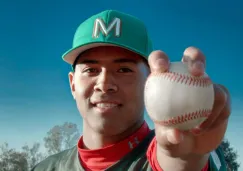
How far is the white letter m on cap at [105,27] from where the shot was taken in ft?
9.35

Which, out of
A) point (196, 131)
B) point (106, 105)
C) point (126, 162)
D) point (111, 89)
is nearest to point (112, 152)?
point (126, 162)

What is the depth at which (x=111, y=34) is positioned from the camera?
2.83 m

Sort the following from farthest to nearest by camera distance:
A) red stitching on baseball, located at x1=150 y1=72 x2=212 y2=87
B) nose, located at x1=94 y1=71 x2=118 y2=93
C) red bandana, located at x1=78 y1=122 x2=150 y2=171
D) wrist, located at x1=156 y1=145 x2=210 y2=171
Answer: red bandana, located at x1=78 y1=122 x2=150 y2=171 → nose, located at x1=94 y1=71 x2=118 y2=93 → wrist, located at x1=156 y1=145 x2=210 y2=171 → red stitching on baseball, located at x1=150 y1=72 x2=212 y2=87

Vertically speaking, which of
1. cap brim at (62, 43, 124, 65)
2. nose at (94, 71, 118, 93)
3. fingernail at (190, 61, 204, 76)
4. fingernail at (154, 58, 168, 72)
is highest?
cap brim at (62, 43, 124, 65)

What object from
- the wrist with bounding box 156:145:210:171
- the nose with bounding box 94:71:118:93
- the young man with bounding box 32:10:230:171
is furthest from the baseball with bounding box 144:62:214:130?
the nose with bounding box 94:71:118:93

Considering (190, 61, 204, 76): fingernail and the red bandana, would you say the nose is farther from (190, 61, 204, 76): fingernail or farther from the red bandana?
(190, 61, 204, 76): fingernail

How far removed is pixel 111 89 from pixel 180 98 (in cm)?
92

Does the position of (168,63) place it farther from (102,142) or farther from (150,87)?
(102,142)

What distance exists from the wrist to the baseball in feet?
0.77

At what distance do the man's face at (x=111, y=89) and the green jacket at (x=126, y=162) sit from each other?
0.74 ft

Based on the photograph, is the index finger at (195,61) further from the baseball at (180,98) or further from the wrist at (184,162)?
the wrist at (184,162)

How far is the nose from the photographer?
2537 millimetres

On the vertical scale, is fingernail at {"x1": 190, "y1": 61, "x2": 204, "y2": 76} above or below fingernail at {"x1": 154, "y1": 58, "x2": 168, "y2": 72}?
below

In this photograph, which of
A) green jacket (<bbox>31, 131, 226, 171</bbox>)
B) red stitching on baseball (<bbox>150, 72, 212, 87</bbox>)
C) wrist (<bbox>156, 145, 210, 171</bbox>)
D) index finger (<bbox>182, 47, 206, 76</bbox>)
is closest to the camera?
index finger (<bbox>182, 47, 206, 76</bbox>)
